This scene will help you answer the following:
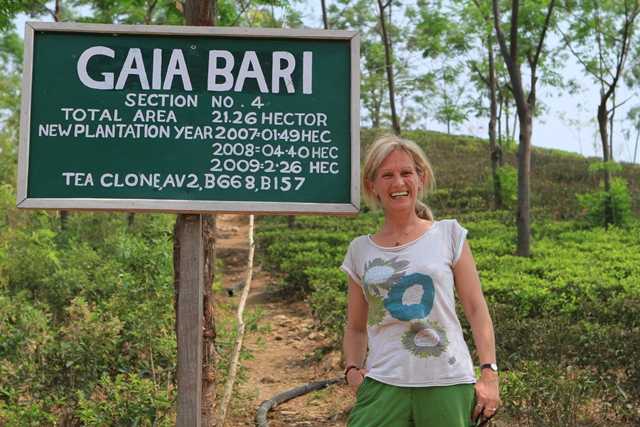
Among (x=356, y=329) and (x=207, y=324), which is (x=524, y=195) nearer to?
(x=207, y=324)

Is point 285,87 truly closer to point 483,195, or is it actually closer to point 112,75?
point 112,75

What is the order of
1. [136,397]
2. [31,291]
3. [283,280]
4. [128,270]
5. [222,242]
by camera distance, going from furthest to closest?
[222,242] < [283,280] < [31,291] < [128,270] < [136,397]

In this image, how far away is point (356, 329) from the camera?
→ 2.52 metres

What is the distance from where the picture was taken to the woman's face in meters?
2.39

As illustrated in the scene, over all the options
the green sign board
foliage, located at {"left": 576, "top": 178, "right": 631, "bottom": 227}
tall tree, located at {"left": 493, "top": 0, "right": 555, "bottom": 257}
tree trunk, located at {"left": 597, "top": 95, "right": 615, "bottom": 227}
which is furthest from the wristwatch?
tree trunk, located at {"left": 597, "top": 95, "right": 615, "bottom": 227}

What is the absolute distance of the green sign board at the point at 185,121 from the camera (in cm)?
255

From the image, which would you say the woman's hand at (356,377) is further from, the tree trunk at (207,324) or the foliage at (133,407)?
the foliage at (133,407)

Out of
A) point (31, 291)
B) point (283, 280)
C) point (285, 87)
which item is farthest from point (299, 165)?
point (283, 280)

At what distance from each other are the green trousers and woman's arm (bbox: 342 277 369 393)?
9.0 inches

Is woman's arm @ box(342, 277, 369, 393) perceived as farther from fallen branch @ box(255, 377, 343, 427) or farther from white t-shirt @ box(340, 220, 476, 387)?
fallen branch @ box(255, 377, 343, 427)

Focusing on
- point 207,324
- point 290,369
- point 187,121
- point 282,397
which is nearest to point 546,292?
point 290,369

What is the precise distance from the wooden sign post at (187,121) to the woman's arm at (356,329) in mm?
310

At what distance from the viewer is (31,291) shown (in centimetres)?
637

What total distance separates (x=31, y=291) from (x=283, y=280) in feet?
12.6
